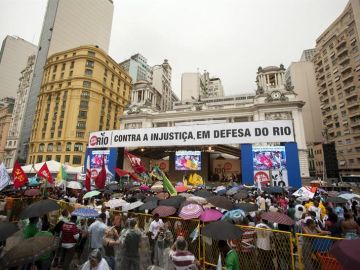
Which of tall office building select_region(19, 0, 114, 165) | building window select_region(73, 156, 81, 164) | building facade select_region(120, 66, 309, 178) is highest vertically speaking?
tall office building select_region(19, 0, 114, 165)

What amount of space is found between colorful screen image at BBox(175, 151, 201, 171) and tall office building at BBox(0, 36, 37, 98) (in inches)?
4320

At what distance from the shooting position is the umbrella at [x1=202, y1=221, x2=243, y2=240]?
4.61 m

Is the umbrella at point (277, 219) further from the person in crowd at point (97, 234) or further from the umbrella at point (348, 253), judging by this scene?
the person in crowd at point (97, 234)

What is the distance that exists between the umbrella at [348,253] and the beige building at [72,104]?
179 ft

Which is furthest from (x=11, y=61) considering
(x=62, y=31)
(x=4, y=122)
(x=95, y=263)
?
(x=95, y=263)

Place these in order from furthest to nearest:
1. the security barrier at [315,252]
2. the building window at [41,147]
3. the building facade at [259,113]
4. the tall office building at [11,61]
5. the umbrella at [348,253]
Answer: the tall office building at [11,61] < the building window at [41,147] < the building facade at [259,113] < the security barrier at [315,252] < the umbrella at [348,253]

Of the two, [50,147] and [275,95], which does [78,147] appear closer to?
[50,147]

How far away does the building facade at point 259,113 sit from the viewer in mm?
43188

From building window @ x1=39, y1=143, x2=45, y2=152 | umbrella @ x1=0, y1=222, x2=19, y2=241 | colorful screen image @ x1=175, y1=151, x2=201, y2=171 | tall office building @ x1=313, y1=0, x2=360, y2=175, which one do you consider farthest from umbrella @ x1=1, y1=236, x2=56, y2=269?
building window @ x1=39, y1=143, x2=45, y2=152

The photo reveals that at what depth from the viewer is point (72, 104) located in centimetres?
5431

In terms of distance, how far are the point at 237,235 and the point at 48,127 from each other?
198 feet

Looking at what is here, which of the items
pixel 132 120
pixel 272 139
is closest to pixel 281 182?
pixel 272 139

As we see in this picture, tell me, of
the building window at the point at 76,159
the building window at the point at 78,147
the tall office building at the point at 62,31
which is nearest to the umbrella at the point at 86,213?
the building window at the point at 76,159

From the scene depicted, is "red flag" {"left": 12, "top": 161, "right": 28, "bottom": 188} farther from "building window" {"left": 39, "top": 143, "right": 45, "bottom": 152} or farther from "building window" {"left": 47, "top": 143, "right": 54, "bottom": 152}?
"building window" {"left": 39, "top": 143, "right": 45, "bottom": 152}
